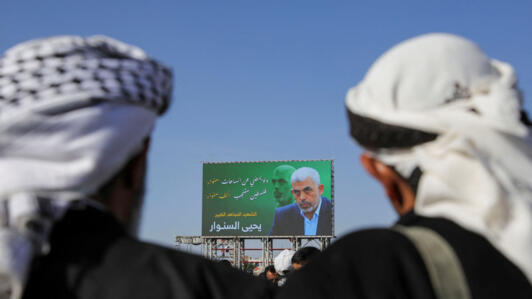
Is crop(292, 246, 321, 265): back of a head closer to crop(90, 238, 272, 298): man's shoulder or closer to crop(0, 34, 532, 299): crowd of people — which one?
crop(0, 34, 532, 299): crowd of people

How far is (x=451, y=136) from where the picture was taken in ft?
4.76

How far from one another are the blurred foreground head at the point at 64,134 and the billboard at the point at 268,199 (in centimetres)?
3528

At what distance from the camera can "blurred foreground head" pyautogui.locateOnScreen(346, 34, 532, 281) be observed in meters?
1.37

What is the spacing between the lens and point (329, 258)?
51.9 inches

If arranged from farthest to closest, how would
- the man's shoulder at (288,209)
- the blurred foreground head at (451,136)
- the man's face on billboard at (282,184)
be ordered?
1. the man's face on billboard at (282,184)
2. the man's shoulder at (288,209)
3. the blurred foreground head at (451,136)

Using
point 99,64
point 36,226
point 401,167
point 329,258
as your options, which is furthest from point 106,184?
point 401,167

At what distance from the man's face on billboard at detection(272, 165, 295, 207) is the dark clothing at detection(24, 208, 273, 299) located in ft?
119

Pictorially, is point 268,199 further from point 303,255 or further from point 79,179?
point 79,179

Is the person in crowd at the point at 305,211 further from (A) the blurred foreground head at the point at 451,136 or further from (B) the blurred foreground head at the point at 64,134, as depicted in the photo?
(B) the blurred foreground head at the point at 64,134

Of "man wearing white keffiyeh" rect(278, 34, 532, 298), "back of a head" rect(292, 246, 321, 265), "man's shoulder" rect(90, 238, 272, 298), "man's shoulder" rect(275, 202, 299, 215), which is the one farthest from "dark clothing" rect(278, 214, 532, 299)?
"man's shoulder" rect(275, 202, 299, 215)

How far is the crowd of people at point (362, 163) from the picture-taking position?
1.29 meters

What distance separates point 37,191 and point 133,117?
0.29 meters

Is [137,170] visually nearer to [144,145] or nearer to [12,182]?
[144,145]

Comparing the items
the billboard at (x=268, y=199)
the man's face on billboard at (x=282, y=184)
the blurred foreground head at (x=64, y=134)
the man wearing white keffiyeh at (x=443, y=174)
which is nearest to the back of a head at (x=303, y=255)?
the man wearing white keffiyeh at (x=443, y=174)
